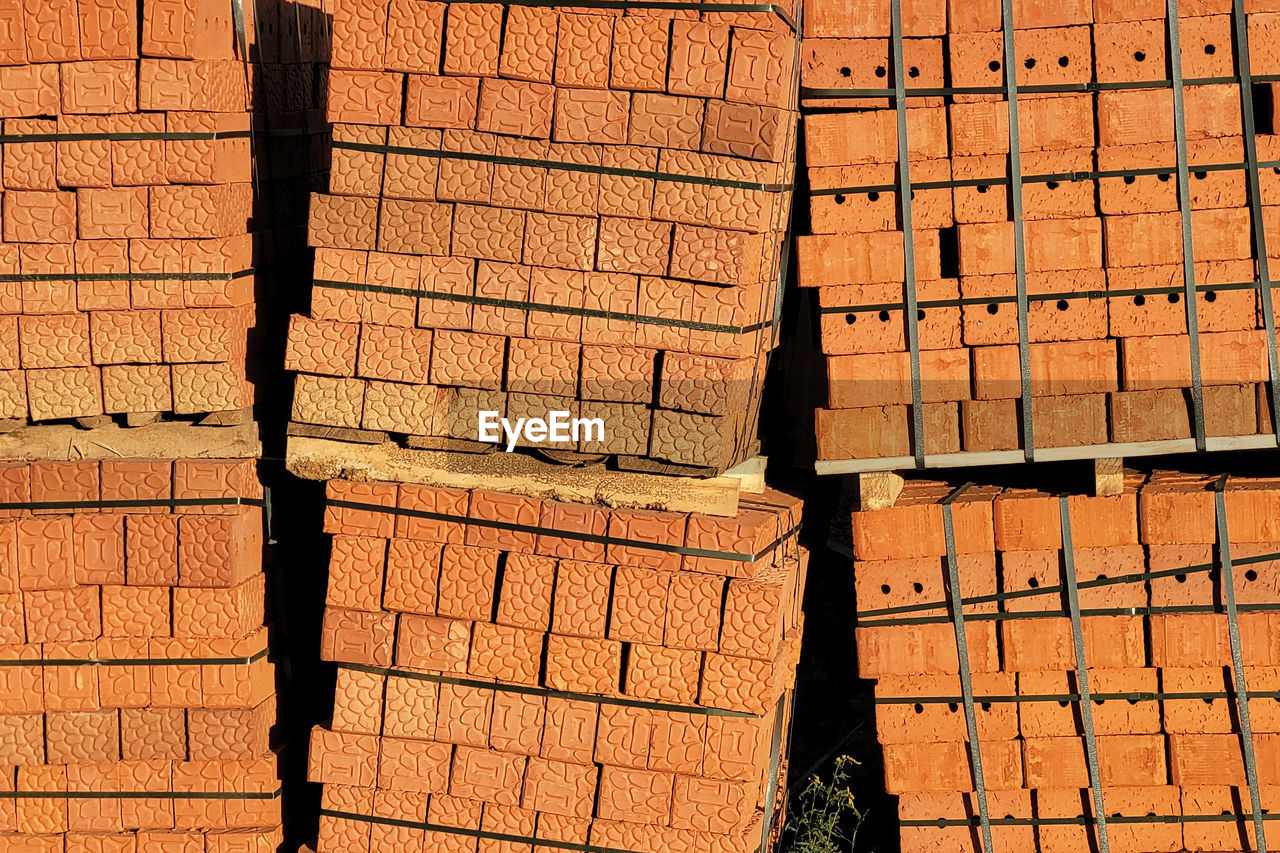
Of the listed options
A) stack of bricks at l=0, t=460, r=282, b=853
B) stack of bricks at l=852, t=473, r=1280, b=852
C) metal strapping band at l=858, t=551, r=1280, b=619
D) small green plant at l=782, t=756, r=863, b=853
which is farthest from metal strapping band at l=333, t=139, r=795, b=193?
small green plant at l=782, t=756, r=863, b=853

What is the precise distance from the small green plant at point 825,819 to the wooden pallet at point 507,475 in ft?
5.02

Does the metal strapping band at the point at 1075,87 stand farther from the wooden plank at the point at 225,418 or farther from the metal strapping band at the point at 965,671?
the wooden plank at the point at 225,418

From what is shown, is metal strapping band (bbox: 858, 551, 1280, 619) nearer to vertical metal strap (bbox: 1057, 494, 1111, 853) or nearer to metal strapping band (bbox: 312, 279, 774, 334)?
vertical metal strap (bbox: 1057, 494, 1111, 853)

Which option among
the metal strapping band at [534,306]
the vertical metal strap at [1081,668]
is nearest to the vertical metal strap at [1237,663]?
the vertical metal strap at [1081,668]

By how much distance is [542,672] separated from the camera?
4.54 meters

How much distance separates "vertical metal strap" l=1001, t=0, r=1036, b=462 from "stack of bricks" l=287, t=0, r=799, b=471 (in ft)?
2.57

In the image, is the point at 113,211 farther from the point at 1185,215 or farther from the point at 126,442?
the point at 1185,215

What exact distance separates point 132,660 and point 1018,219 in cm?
349

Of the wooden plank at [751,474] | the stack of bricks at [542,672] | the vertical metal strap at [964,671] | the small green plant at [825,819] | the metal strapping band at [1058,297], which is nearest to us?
the stack of bricks at [542,672]

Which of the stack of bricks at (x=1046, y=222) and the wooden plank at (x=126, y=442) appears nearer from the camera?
the stack of bricks at (x=1046, y=222)

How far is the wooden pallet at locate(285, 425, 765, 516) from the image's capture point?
14.7 feet

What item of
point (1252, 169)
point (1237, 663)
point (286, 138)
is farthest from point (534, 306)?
point (1237, 663)

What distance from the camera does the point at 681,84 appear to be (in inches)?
166

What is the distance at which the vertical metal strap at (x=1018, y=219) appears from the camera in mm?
4527
